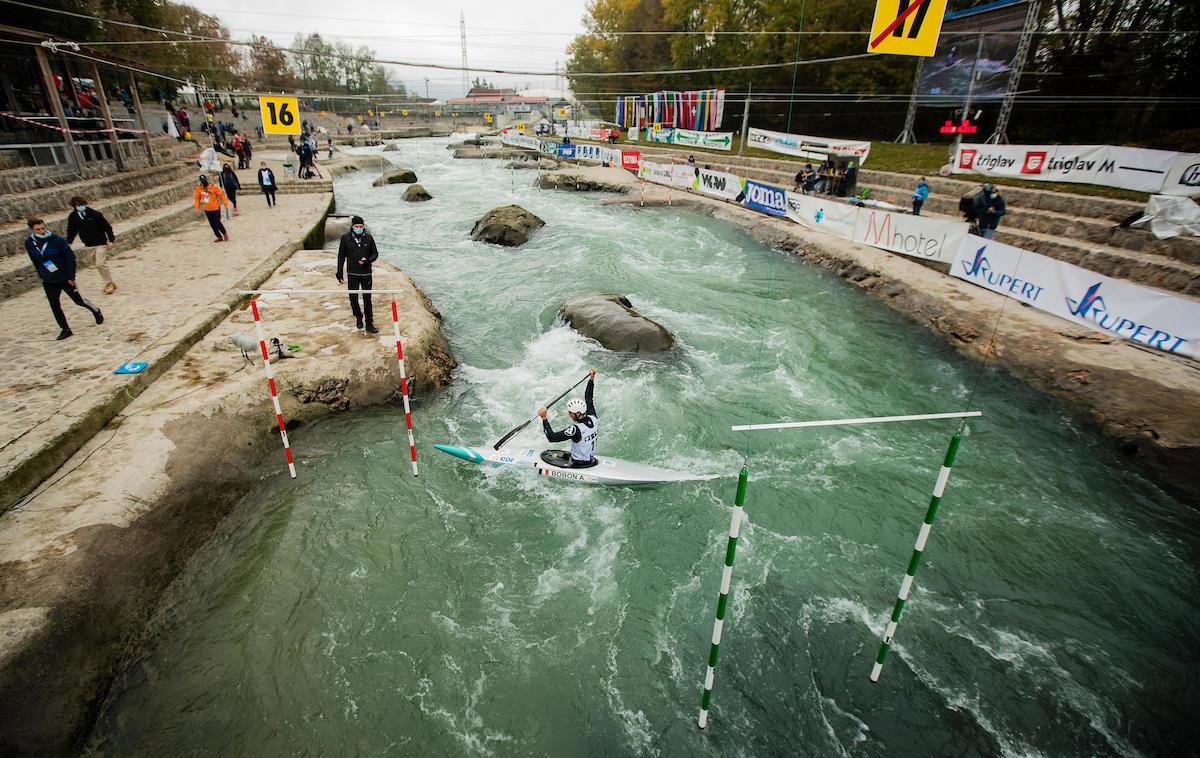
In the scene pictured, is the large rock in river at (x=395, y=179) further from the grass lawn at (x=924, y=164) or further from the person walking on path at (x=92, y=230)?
the person walking on path at (x=92, y=230)

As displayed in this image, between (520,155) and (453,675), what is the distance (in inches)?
1941

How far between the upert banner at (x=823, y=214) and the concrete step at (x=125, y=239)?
20.6 metres

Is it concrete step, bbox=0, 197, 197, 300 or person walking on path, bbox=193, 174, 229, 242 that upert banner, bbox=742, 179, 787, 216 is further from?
concrete step, bbox=0, 197, 197, 300

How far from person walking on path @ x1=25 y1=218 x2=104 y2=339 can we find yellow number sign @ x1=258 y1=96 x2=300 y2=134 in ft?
30.7

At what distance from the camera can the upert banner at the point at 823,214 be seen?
706 inches

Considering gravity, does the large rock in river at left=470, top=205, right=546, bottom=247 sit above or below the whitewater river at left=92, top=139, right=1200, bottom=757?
above

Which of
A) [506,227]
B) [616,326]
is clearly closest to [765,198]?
[506,227]

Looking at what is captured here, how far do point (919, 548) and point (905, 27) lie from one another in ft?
31.9

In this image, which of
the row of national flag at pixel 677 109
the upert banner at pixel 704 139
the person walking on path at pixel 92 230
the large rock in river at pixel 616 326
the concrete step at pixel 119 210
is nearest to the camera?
the person walking on path at pixel 92 230

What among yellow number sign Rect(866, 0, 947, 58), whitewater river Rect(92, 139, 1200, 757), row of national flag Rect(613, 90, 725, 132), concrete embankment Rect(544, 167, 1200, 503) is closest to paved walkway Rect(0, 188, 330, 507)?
whitewater river Rect(92, 139, 1200, 757)

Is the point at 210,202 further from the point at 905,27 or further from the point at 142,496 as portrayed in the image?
the point at 905,27

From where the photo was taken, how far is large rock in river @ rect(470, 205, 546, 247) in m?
20.2

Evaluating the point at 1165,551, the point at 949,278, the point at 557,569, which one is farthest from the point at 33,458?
the point at 949,278

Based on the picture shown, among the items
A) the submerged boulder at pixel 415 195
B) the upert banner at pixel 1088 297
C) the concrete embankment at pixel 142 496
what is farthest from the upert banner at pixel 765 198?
the submerged boulder at pixel 415 195
